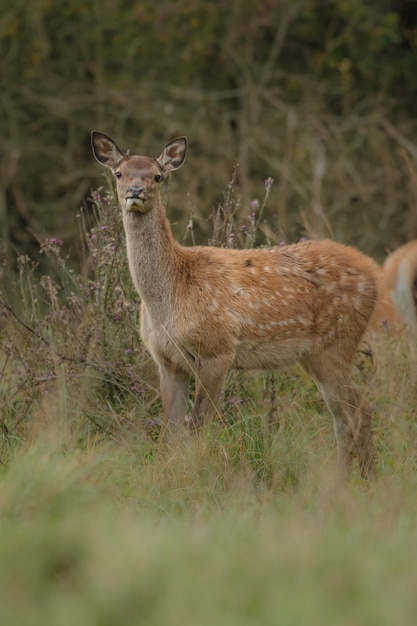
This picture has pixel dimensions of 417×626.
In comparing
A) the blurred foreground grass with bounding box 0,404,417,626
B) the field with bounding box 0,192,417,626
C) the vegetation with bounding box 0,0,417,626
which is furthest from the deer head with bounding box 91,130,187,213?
the blurred foreground grass with bounding box 0,404,417,626

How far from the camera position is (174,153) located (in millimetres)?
7082

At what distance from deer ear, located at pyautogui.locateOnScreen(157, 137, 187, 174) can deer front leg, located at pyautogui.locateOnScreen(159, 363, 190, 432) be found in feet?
4.01

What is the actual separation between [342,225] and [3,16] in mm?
4853

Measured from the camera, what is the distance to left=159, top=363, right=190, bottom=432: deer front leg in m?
6.51

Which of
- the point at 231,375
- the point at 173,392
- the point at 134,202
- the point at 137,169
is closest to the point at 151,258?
the point at 134,202

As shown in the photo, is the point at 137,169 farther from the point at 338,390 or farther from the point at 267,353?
the point at 338,390

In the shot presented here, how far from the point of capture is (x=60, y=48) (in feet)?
50.8

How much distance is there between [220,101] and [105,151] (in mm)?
8497

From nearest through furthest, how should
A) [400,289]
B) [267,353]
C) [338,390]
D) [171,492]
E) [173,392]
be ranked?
[171,492], [173,392], [267,353], [338,390], [400,289]

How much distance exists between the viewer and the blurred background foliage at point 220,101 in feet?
47.6

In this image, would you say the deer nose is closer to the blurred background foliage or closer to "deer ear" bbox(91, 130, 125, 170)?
"deer ear" bbox(91, 130, 125, 170)

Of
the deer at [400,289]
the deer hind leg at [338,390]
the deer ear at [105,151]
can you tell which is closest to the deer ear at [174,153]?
the deer ear at [105,151]

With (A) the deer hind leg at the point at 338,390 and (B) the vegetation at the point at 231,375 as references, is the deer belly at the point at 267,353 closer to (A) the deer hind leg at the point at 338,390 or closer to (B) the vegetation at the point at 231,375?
(A) the deer hind leg at the point at 338,390

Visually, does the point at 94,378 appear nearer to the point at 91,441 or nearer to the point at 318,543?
the point at 91,441
